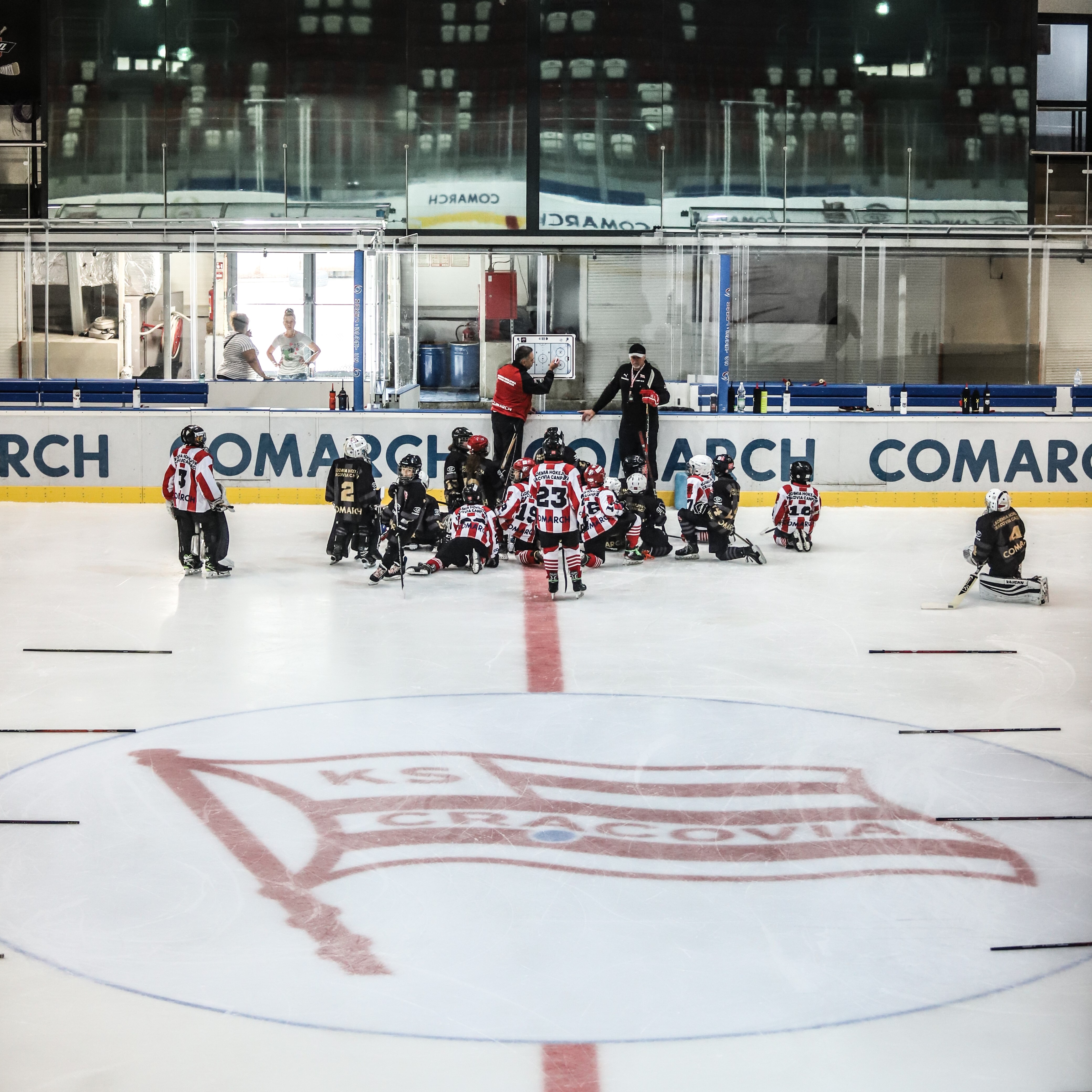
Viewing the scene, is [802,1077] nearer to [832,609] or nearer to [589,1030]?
[589,1030]

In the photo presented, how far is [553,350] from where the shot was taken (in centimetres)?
1639

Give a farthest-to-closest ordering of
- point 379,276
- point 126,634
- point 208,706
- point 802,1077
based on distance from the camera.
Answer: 1. point 379,276
2. point 126,634
3. point 208,706
4. point 802,1077

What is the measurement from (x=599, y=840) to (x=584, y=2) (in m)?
18.6

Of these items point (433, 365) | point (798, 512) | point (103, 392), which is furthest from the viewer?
point (433, 365)

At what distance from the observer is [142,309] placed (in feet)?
65.2

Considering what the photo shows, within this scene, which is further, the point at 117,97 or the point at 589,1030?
the point at 117,97

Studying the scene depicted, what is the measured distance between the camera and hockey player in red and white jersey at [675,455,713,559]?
12125mm

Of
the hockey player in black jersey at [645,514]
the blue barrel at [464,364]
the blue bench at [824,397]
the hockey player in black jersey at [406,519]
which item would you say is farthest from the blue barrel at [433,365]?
the hockey player in black jersey at [406,519]

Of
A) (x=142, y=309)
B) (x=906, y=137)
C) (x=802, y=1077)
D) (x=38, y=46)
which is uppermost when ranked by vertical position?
(x=38, y=46)

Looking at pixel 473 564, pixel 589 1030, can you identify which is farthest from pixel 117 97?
pixel 589 1030

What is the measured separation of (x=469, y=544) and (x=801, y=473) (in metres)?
2.99

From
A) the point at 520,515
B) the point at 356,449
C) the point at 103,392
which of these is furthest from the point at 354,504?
the point at 103,392

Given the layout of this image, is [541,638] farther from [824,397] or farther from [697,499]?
[824,397]

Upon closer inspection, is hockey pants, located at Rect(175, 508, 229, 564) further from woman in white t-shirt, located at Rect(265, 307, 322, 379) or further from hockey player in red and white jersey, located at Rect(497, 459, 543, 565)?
woman in white t-shirt, located at Rect(265, 307, 322, 379)
